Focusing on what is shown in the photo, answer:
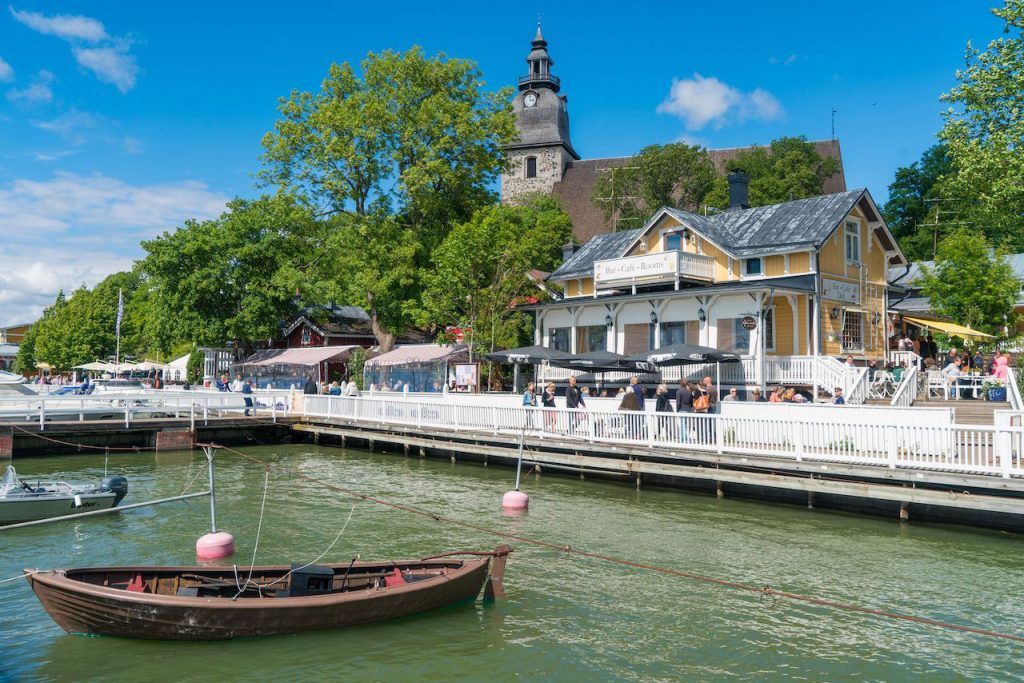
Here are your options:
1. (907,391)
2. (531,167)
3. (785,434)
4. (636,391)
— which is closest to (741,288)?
(907,391)

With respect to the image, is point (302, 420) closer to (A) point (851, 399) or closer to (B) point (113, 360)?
(A) point (851, 399)

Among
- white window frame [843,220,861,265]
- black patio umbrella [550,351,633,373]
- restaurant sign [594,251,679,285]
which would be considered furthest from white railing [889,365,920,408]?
restaurant sign [594,251,679,285]

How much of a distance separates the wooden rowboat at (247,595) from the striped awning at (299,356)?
38.4 m

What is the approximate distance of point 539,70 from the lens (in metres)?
86.2

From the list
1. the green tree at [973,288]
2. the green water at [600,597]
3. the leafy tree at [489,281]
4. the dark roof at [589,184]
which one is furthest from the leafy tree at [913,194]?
the green water at [600,597]

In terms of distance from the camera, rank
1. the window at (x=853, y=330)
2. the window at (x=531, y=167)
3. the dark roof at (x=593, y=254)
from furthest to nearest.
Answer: the window at (x=531, y=167) → the dark roof at (x=593, y=254) → the window at (x=853, y=330)

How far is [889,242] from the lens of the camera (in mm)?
33562

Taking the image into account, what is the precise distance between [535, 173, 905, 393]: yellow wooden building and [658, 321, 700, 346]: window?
0.04 meters

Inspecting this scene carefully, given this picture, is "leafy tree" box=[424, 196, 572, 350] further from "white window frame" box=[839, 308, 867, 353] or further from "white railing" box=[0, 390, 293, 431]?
"white window frame" box=[839, 308, 867, 353]

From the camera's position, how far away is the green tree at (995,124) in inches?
1291

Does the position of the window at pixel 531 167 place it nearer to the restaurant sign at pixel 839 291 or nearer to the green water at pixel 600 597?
the restaurant sign at pixel 839 291

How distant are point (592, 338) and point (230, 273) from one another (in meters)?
28.0

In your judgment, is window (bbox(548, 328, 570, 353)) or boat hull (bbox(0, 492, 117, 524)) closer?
boat hull (bbox(0, 492, 117, 524))

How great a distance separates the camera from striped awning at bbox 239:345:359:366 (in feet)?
160
